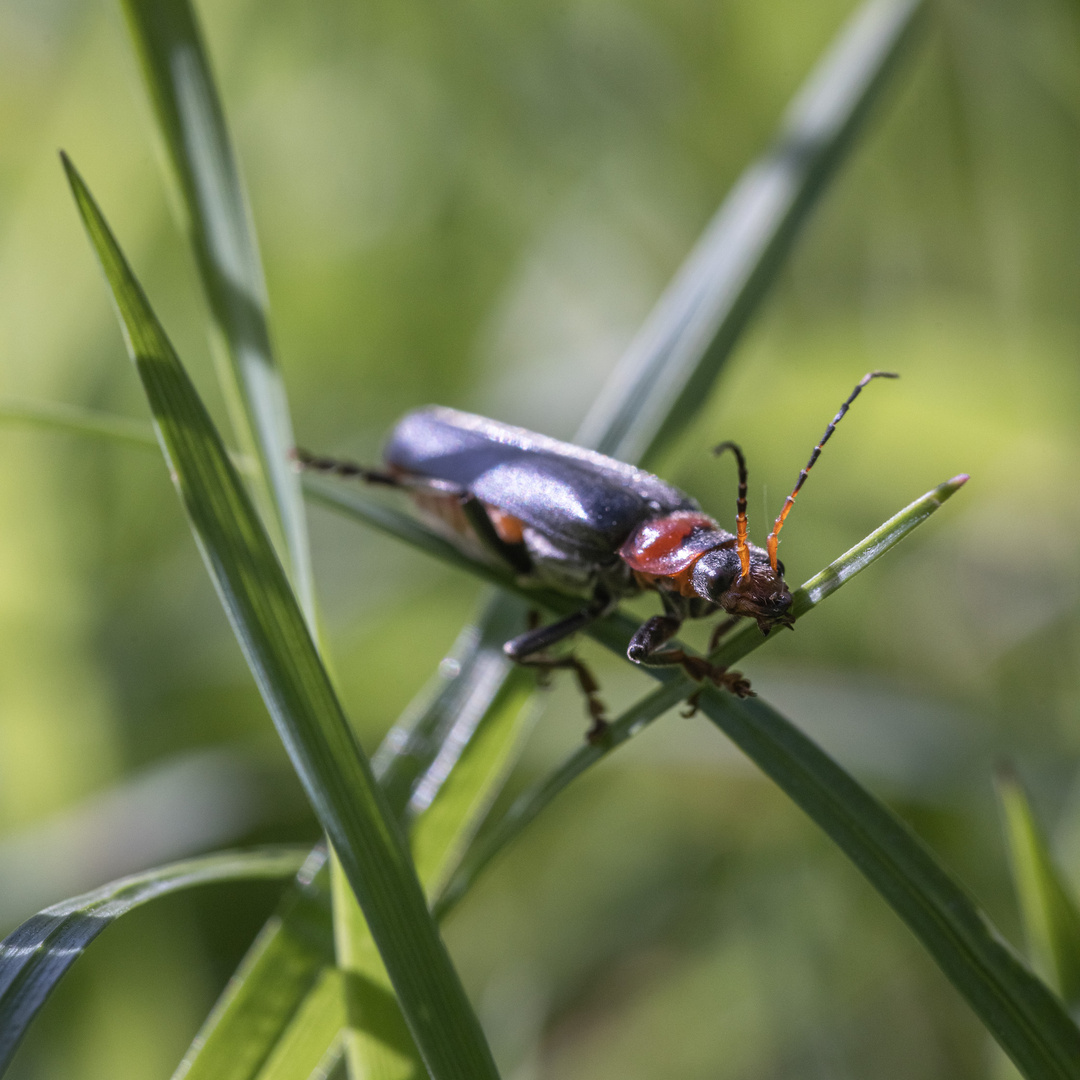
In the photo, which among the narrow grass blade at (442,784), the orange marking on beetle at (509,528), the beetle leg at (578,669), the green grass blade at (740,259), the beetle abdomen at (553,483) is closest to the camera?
the narrow grass blade at (442,784)

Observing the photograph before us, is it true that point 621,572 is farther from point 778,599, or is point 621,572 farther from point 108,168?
point 108,168

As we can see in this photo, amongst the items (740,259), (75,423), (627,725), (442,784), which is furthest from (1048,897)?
(75,423)

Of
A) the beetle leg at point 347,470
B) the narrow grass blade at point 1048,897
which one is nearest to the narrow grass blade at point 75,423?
the beetle leg at point 347,470

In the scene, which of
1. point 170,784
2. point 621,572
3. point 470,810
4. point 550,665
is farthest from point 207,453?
point 170,784

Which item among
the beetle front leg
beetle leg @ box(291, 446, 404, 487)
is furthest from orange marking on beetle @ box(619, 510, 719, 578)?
beetle leg @ box(291, 446, 404, 487)

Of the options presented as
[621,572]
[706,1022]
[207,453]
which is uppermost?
[207,453]

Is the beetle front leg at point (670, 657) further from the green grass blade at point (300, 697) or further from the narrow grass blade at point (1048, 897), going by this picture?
the green grass blade at point (300, 697)

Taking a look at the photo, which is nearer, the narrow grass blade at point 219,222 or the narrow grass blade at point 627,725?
the narrow grass blade at point 627,725
